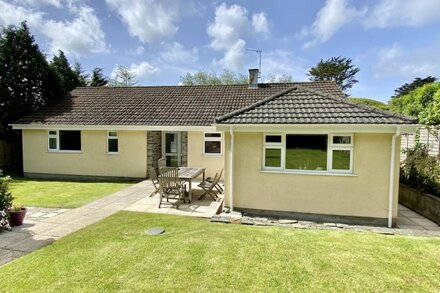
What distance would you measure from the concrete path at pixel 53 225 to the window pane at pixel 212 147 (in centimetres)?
473

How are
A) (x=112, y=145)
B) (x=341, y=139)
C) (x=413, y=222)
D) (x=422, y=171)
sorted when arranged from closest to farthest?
(x=341, y=139)
(x=413, y=222)
(x=422, y=171)
(x=112, y=145)

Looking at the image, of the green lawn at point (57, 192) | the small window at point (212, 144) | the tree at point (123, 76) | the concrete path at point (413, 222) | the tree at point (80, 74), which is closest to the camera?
the concrete path at point (413, 222)

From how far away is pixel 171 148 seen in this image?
610 inches

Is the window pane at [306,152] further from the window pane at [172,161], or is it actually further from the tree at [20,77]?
the tree at [20,77]

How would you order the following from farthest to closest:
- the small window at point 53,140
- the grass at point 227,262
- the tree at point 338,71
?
the tree at point 338,71
the small window at point 53,140
the grass at point 227,262

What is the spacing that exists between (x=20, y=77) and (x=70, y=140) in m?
6.89

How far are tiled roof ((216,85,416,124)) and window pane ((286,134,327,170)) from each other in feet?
2.11

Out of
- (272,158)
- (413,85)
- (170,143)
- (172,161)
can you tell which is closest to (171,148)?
(170,143)

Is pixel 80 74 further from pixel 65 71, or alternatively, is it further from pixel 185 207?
pixel 185 207

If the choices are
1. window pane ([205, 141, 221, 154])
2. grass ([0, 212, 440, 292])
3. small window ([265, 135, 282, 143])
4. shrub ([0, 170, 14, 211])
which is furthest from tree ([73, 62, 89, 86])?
small window ([265, 135, 282, 143])

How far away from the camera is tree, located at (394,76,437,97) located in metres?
39.7

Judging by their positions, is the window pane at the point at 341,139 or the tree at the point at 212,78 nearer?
the window pane at the point at 341,139

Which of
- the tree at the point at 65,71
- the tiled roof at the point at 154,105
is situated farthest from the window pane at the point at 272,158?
the tree at the point at 65,71

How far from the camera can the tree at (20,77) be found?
16609mm
